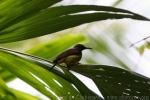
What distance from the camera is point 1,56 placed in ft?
2.82

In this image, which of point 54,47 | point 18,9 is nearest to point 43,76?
point 18,9

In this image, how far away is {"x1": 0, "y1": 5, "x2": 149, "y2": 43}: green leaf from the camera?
0.78 metres

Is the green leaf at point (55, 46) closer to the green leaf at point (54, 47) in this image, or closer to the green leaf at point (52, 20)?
the green leaf at point (54, 47)

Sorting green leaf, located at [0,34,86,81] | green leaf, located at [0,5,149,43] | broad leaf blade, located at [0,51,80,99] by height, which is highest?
green leaf, located at [0,5,149,43]

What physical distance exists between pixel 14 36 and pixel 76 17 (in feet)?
0.36

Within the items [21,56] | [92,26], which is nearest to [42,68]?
[21,56]

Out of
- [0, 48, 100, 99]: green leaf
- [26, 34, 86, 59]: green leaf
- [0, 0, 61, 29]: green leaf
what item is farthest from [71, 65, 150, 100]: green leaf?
[26, 34, 86, 59]: green leaf

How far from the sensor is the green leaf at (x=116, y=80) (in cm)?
73

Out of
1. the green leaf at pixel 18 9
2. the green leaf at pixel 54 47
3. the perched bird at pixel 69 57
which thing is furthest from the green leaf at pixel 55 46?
the green leaf at pixel 18 9

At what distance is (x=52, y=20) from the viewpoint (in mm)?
805

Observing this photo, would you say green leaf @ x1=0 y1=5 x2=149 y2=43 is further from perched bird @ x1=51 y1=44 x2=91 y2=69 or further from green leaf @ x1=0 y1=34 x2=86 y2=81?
green leaf @ x1=0 y1=34 x2=86 y2=81

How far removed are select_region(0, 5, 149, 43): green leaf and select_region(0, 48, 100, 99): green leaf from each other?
34mm

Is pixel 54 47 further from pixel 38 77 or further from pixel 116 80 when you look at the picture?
pixel 116 80

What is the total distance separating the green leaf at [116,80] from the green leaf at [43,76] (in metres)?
0.02
